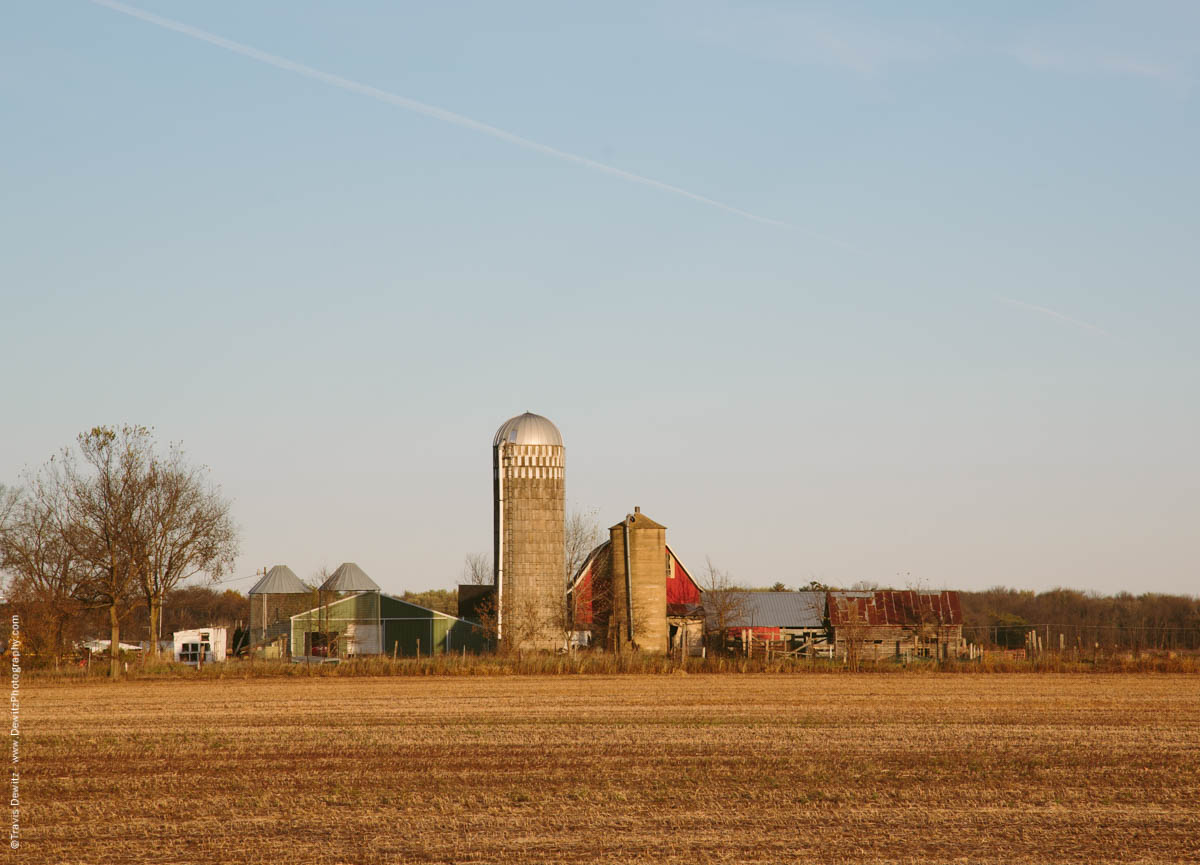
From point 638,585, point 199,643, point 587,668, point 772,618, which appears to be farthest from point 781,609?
point 199,643

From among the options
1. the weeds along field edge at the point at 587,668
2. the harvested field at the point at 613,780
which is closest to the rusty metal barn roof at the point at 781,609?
the weeds along field edge at the point at 587,668

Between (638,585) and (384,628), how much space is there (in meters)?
11.7

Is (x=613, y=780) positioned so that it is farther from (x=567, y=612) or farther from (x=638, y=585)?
(x=638, y=585)

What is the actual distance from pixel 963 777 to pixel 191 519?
42718 mm

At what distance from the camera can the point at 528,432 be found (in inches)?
2088

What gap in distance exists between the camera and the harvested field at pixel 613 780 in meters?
12.6

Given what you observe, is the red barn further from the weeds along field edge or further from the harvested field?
the harvested field

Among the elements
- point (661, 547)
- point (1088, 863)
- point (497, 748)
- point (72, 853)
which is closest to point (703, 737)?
point (497, 748)

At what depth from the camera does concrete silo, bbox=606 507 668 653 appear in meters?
55.2

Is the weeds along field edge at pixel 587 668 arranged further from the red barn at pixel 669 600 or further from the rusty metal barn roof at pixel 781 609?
the rusty metal barn roof at pixel 781 609

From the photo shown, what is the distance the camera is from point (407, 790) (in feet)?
52.1

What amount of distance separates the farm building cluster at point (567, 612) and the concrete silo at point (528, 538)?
4cm

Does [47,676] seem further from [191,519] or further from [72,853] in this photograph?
[72,853]

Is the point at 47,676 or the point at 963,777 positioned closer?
the point at 963,777
